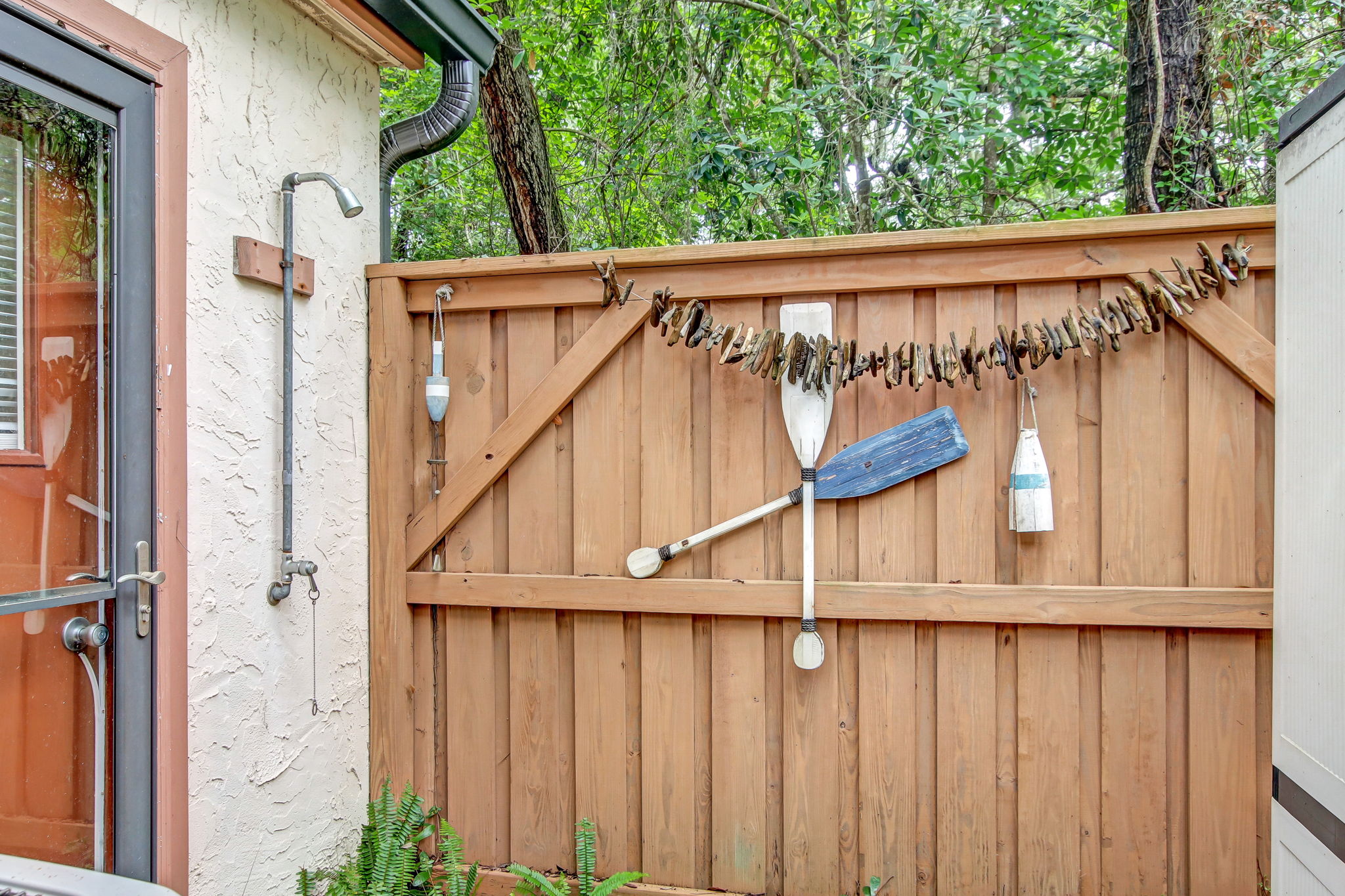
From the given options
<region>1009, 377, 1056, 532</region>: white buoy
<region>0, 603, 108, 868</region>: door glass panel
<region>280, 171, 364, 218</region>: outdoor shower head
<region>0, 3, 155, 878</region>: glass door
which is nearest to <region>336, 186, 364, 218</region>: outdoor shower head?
<region>280, 171, 364, 218</region>: outdoor shower head

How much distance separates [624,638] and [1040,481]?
1.06 m

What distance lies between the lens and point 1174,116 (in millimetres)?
2289

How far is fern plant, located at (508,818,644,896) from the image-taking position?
164 cm

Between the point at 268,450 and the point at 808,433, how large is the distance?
124 centimetres

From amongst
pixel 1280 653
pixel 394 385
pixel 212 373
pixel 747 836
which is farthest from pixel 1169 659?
pixel 212 373

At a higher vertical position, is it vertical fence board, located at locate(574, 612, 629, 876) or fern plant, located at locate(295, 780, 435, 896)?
vertical fence board, located at locate(574, 612, 629, 876)

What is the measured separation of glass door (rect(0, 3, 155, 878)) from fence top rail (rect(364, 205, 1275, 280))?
0.69m

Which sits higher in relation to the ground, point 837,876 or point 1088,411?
point 1088,411

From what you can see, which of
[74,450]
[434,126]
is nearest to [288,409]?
[74,450]

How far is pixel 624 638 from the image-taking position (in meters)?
1.79

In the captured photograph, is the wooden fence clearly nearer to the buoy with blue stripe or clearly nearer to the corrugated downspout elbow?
the buoy with blue stripe

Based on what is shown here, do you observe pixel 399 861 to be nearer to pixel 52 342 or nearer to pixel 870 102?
Answer: pixel 52 342

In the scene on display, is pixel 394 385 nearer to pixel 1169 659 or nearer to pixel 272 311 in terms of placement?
pixel 272 311

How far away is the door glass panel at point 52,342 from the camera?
1.11 metres
